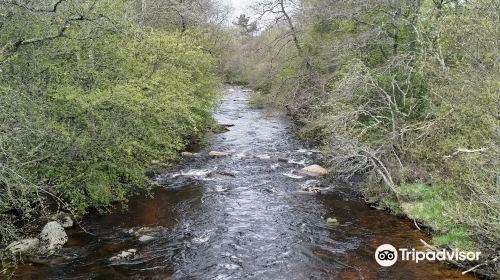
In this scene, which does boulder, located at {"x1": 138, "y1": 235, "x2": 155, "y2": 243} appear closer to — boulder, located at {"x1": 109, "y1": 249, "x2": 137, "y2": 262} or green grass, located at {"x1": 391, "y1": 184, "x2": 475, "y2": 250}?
boulder, located at {"x1": 109, "y1": 249, "x2": 137, "y2": 262}

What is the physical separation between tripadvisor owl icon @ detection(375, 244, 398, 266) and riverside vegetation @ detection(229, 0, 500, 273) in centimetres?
127

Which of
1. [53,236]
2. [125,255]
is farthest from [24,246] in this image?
[125,255]

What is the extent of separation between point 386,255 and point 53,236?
8.84 m

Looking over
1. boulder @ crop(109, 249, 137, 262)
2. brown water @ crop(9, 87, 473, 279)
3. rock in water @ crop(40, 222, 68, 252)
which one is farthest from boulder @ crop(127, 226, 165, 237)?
rock in water @ crop(40, 222, 68, 252)

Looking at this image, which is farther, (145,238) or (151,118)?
(151,118)

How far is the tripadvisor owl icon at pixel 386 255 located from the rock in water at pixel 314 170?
6794mm

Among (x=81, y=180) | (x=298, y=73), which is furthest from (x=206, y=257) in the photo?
(x=298, y=73)

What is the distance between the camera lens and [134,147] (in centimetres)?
1415

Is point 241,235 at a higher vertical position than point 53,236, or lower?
higher

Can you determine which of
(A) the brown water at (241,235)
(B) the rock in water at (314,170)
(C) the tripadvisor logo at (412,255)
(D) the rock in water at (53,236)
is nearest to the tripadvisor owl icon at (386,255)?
(C) the tripadvisor logo at (412,255)

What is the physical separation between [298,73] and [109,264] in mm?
18779

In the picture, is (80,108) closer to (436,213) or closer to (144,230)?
(144,230)

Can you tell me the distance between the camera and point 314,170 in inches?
747

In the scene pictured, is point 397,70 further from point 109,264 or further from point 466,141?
point 109,264
